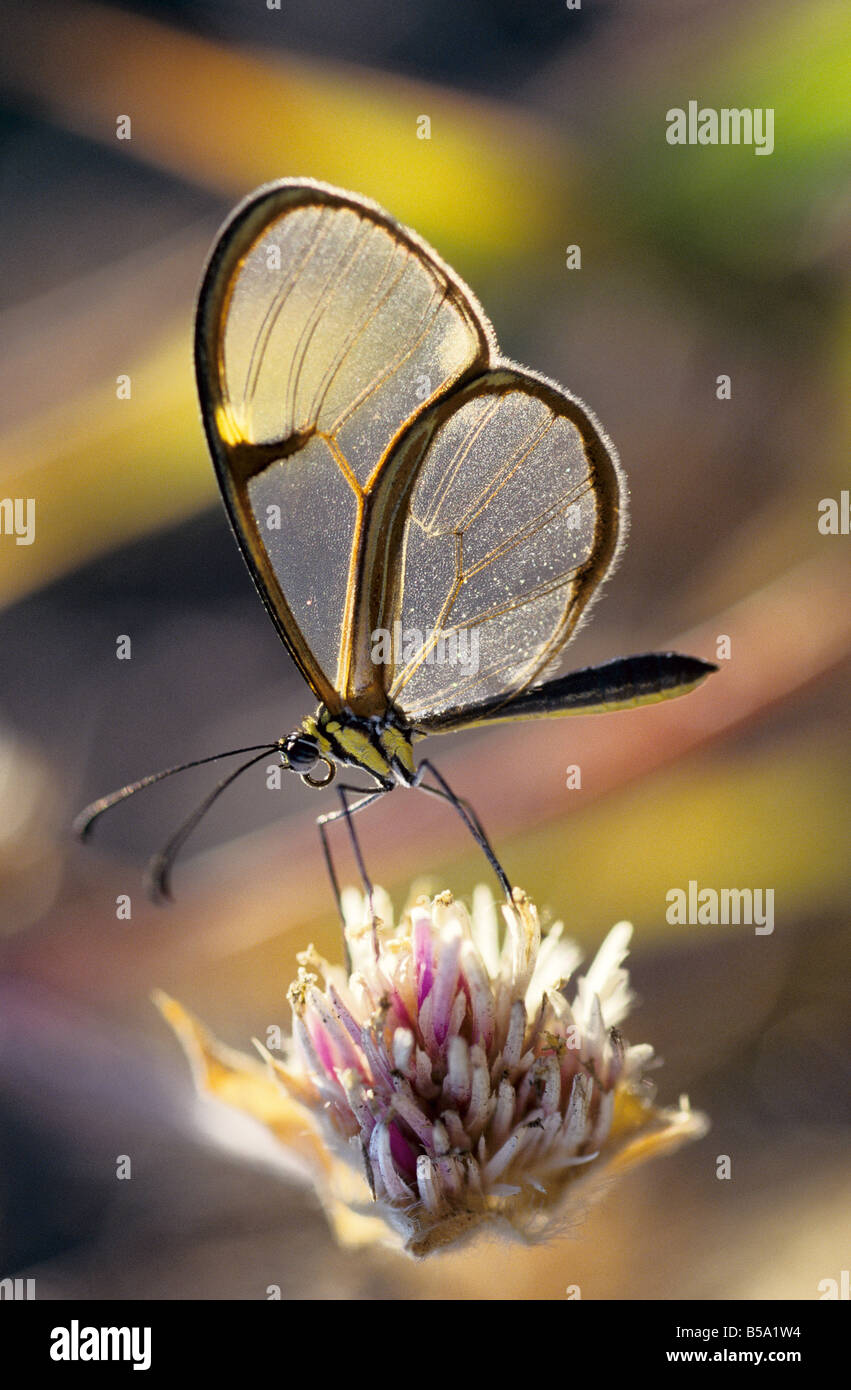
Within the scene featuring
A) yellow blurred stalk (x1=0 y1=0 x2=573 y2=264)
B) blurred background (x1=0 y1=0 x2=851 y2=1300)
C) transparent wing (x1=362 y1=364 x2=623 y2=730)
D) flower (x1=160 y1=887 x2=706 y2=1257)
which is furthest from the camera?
yellow blurred stalk (x1=0 y1=0 x2=573 y2=264)

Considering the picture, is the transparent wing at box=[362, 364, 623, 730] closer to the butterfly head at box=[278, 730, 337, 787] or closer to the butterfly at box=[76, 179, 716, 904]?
the butterfly at box=[76, 179, 716, 904]

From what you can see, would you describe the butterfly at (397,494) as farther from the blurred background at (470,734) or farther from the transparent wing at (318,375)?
the blurred background at (470,734)

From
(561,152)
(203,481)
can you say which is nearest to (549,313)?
(561,152)

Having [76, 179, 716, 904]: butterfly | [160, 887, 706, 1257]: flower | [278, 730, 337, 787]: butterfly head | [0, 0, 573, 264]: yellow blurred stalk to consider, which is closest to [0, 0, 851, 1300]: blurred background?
[0, 0, 573, 264]: yellow blurred stalk

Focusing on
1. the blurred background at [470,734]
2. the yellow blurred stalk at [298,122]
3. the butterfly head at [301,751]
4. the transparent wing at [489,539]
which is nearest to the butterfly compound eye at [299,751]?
the butterfly head at [301,751]

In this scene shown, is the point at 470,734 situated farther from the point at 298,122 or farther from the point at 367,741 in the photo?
the point at 298,122

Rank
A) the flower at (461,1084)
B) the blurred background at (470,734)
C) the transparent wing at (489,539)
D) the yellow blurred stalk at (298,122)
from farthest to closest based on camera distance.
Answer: the yellow blurred stalk at (298,122) < the blurred background at (470,734) < the transparent wing at (489,539) < the flower at (461,1084)
